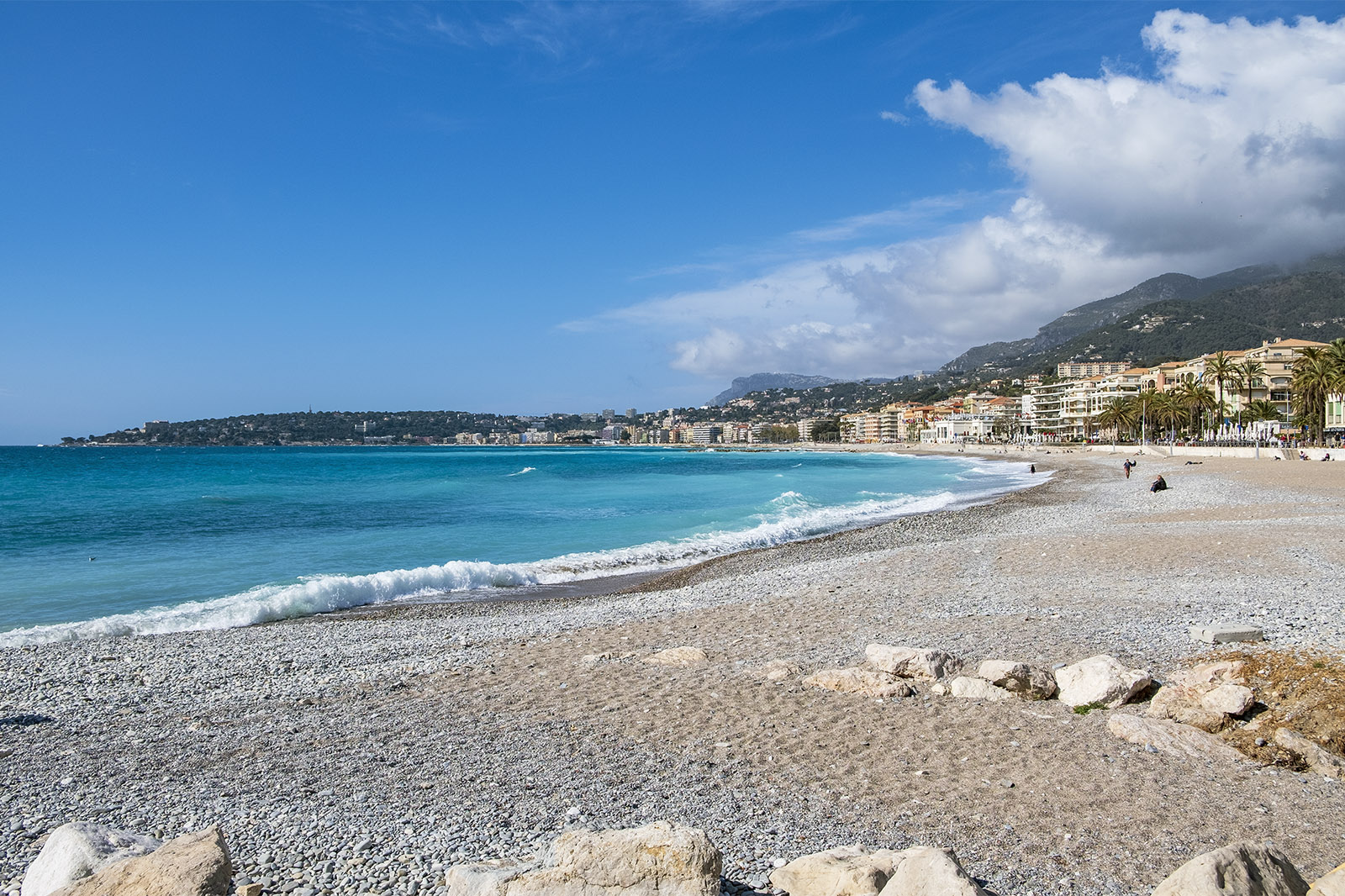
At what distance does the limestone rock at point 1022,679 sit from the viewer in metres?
7.11

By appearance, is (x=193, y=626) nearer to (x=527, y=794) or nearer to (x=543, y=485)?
(x=527, y=794)

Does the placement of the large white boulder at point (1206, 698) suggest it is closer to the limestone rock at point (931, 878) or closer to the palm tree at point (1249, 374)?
the limestone rock at point (931, 878)

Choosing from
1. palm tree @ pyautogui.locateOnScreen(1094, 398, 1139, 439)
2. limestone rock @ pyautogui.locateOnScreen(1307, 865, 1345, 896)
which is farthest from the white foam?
palm tree @ pyautogui.locateOnScreen(1094, 398, 1139, 439)

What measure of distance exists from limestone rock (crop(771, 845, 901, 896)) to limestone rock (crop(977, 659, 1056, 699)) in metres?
3.69

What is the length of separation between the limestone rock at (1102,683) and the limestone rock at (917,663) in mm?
999

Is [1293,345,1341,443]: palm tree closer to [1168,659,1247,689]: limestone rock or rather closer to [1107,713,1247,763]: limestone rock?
[1168,659,1247,689]: limestone rock

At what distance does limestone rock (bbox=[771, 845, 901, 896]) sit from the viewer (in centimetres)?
375

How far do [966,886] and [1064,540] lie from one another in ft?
57.5

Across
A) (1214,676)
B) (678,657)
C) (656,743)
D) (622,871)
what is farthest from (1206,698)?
(622,871)

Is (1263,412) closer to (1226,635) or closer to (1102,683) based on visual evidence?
(1226,635)

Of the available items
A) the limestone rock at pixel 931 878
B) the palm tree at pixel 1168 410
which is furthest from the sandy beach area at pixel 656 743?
the palm tree at pixel 1168 410

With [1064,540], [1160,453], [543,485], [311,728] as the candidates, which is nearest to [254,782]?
[311,728]

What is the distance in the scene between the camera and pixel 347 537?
85.1 ft

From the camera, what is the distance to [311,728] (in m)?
7.20
